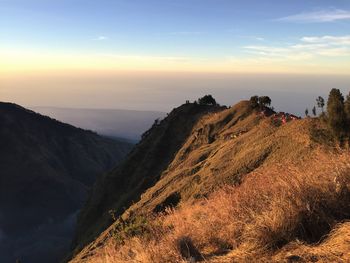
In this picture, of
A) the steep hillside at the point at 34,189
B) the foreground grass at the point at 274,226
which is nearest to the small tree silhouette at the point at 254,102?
the foreground grass at the point at 274,226

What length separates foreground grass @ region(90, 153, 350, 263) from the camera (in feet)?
19.9

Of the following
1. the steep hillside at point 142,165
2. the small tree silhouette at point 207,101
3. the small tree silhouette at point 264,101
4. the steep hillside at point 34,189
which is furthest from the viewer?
the steep hillside at point 34,189

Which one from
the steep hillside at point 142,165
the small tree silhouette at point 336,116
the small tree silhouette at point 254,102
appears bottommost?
the steep hillside at point 142,165

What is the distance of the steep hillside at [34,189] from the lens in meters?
133

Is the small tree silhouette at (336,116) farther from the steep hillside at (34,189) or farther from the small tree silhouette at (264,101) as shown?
the steep hillside at (34,189)

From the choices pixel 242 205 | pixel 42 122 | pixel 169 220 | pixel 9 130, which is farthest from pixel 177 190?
pixel 42 122

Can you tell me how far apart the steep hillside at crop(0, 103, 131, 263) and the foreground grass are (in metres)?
123

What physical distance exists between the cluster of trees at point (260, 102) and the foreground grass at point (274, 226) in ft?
126

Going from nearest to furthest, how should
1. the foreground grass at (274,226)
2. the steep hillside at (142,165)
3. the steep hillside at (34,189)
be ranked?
the foreground grass at (274,226) → the steep hillside at (142,165) → the steep hillside at (34,189)

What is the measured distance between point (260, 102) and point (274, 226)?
136ft

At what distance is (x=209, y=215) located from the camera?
8.28 metres

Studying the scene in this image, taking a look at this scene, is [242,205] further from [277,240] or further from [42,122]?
[42,122]

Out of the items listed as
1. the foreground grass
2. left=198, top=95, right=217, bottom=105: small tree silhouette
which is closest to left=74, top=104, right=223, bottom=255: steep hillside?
left=198, top=95, right=217, bottom=105: small tree silhouette

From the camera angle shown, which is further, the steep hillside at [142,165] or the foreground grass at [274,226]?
the steep hillside at [142,165]
